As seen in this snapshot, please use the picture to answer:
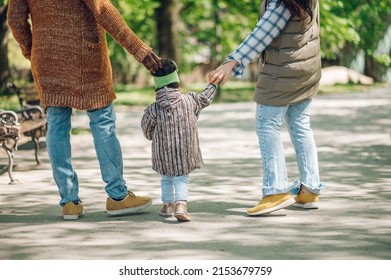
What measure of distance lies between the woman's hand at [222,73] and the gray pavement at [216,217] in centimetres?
106

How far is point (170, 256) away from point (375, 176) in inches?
153

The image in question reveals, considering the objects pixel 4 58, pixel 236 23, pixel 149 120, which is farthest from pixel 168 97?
pixel 236 23

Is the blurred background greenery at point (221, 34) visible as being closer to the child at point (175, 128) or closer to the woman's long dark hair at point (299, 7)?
the child at point (175, 128)

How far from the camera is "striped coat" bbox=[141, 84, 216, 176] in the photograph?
255 inches

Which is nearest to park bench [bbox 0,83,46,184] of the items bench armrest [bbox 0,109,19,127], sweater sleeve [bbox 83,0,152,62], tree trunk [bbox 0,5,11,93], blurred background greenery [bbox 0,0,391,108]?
bench armrest [bbox 0,109,19,127]

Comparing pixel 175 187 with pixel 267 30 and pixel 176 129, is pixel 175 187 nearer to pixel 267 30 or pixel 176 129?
pixel 176 129

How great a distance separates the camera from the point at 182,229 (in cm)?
625

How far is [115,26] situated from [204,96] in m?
0.84

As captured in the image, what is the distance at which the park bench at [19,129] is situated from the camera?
355 inches

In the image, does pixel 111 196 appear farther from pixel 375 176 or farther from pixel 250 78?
pixel 250 78

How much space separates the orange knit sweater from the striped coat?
41cm

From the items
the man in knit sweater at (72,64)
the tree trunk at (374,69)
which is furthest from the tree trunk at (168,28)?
the man in knit sweater at (72,64)

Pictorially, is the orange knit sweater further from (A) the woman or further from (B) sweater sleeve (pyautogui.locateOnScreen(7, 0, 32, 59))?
(A) the woman
